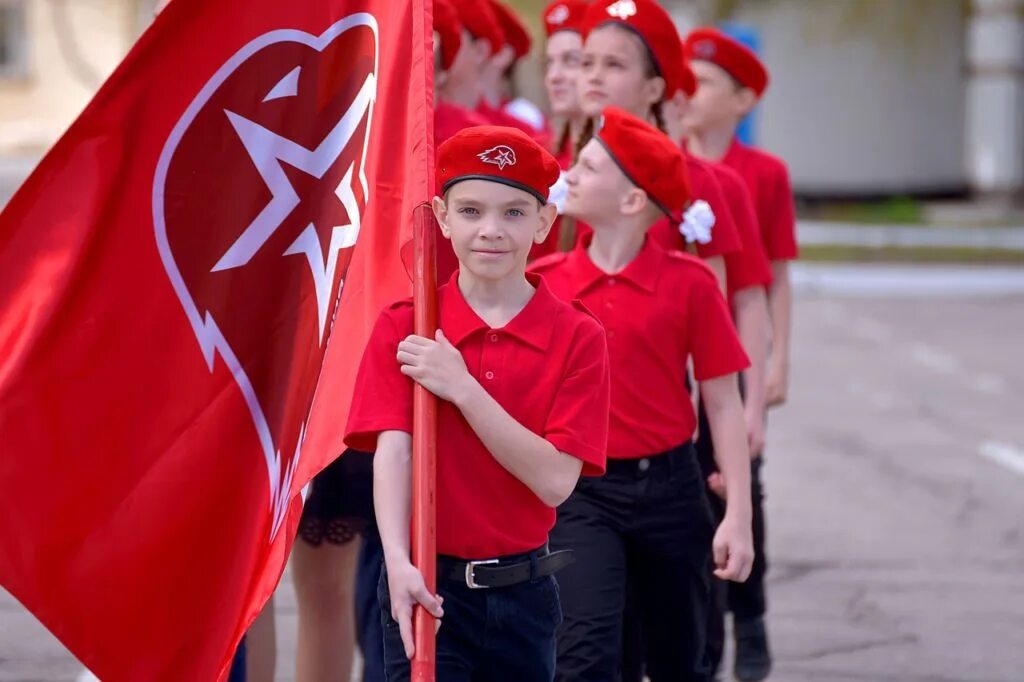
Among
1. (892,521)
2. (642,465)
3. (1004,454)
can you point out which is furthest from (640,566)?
(1004,454)

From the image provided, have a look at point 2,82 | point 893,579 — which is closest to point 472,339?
point 893,579

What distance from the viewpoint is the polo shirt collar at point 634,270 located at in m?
4.77

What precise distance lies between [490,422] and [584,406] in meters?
0.23

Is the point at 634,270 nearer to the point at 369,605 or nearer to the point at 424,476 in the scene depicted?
the point at 369,605

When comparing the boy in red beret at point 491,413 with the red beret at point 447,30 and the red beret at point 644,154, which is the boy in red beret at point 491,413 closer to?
the red beret at point 644,154

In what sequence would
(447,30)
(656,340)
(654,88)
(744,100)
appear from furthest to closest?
(744,100) → (447,30) → (654,88) → (656,340)

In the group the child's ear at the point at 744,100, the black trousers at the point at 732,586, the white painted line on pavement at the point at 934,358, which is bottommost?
the white painted line on pavement at the point at 934,358

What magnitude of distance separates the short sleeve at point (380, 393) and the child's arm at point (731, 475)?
118 centimetres

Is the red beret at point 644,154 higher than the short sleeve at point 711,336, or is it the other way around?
the red beret at point 644,154

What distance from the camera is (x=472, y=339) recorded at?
387 centimetres

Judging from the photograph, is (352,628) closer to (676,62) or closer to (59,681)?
(59,681)

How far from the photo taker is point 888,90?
Answer: 29438 millimetres

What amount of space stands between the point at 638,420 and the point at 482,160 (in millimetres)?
1193

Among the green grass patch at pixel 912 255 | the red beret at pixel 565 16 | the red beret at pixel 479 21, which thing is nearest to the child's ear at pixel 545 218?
the red beret at pixel 479 21
